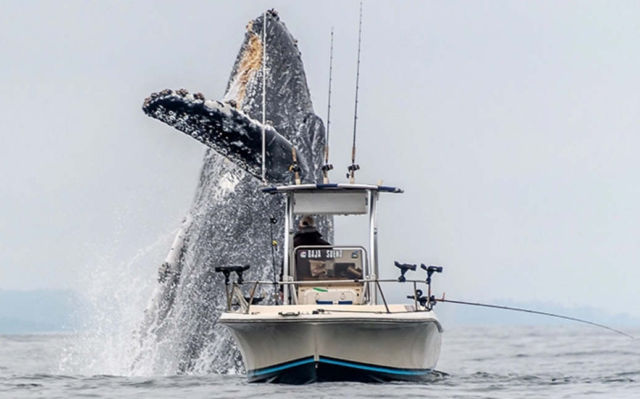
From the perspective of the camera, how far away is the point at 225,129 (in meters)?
12.9

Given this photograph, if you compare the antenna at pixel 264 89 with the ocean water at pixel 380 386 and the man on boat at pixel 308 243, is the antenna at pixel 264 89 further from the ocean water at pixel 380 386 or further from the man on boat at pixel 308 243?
the ocean water at pixel 380 386

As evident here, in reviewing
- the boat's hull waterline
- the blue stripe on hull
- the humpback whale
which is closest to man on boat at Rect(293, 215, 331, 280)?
the humpback whale

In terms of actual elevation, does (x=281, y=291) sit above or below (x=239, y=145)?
below

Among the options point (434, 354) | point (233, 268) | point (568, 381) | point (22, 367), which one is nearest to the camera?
point (233, 268)

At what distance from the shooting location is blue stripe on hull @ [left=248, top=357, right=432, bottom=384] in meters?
11.1

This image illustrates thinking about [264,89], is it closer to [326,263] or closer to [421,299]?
[326,263]

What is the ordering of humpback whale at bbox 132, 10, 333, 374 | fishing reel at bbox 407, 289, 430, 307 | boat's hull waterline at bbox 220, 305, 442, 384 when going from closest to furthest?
boat's hull waterline at bbox 220, 305, 442, 384 < fishing reel at bbox 407, 289, 430, 307 < humpback whale at bbox 132, 10, 333, 374

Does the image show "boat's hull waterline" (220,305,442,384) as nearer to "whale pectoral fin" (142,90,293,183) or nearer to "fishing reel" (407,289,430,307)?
"fishing reel" (407,289,430,307)

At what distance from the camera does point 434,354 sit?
40.4 feet

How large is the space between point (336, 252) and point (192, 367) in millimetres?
2127

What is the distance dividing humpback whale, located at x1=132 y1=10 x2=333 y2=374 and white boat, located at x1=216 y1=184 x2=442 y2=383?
73 centimetres

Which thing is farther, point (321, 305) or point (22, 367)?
point (22, 367)

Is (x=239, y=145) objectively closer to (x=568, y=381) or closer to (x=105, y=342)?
(x=105, y=342)

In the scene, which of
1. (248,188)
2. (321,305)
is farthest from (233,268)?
(248,188)
